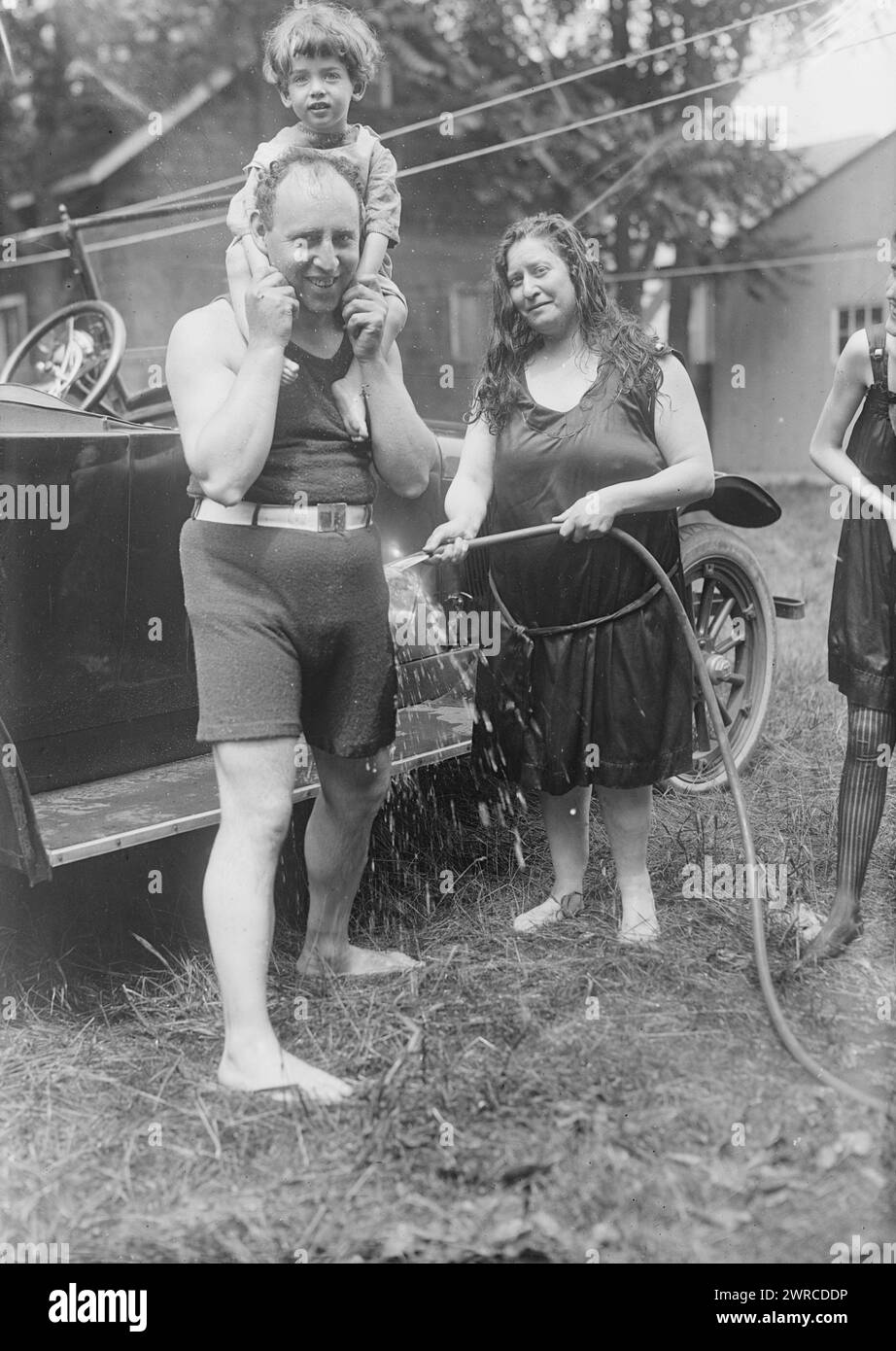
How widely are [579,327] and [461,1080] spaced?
1.48 m

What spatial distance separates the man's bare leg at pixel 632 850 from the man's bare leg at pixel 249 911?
84cm

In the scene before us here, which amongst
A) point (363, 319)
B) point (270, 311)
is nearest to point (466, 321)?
point (363, 319)

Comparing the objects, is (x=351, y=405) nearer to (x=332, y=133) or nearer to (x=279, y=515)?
(x=279, y=515)

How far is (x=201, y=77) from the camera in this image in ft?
9.39

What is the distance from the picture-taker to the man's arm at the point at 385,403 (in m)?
2.05

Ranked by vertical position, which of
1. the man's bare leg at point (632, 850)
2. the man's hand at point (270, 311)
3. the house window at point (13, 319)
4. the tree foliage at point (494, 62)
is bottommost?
the man's bare leg at point (632, 850)

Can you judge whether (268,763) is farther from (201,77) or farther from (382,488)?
(201,77)

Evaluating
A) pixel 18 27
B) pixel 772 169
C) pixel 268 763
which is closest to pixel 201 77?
pixel 18 27

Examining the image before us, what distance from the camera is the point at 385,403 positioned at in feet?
6.99

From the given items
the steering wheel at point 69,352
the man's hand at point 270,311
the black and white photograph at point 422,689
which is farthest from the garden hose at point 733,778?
the steering wheel at point 69,352

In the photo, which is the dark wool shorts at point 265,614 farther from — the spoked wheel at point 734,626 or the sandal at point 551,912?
the spoked wheel at point 734,626

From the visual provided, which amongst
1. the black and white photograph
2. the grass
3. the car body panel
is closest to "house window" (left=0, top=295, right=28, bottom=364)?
the black and white photograph

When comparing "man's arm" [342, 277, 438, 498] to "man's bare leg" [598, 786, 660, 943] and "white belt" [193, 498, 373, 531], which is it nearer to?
"white belt" [193, 498, 373, 531]
